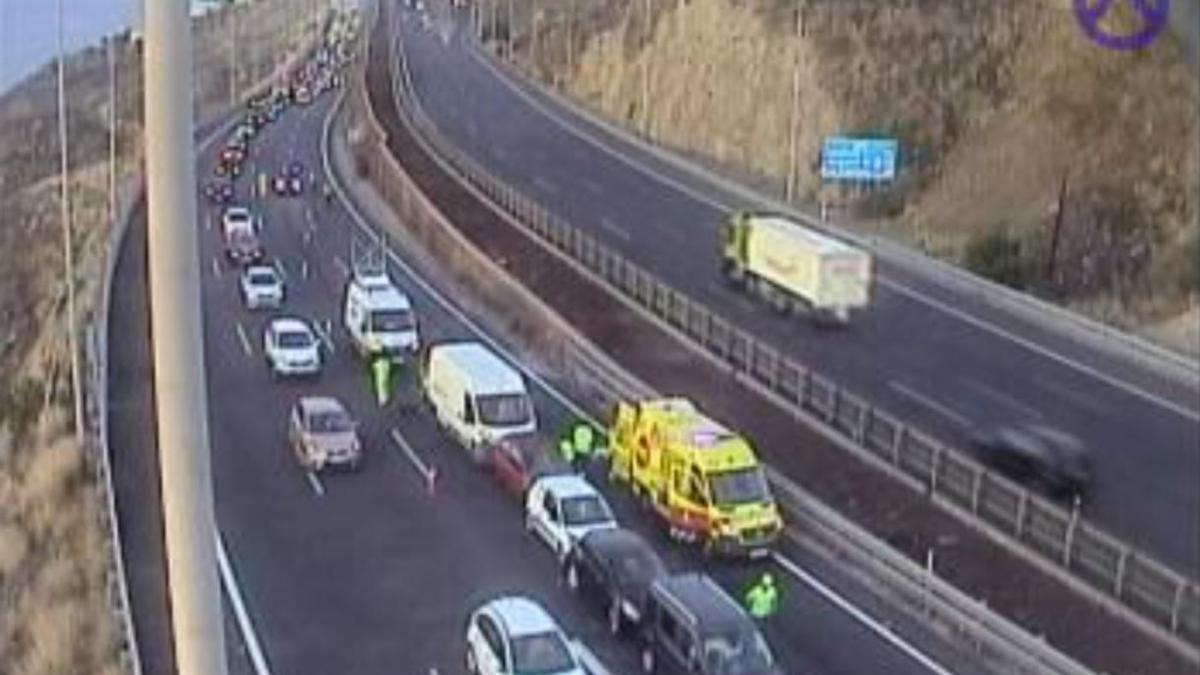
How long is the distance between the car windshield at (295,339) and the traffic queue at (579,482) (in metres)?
0.02

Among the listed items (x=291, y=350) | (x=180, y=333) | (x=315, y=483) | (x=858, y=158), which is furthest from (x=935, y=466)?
(x=180, y=333)

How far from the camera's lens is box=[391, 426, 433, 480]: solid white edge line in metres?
15.0

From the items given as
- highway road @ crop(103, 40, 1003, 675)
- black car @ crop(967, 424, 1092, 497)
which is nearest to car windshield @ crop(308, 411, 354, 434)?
highway road @ crop(103, 40, 1003, 675)

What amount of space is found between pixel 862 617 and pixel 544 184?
55.0 ft

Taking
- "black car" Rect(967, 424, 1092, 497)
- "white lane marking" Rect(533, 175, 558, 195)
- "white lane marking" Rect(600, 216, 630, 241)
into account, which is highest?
"black car" Rect(967, 424, 1092, 497)

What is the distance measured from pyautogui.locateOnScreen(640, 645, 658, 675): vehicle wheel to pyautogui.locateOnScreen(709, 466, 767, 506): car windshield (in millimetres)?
1988

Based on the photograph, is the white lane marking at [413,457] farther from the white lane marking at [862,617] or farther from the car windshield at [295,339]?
the white lane marking at [862,617]

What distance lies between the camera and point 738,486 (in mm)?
12961

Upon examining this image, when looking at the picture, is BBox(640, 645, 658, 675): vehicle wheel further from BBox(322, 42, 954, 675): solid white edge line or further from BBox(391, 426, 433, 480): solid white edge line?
BBox(391, 426, 433, 480): solid white edge line

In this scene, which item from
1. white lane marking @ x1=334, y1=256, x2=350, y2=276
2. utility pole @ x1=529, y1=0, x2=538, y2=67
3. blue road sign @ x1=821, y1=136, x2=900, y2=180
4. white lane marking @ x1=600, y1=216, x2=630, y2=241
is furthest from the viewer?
utility pole @ x1=529, y1=0, x2=538, y2=67

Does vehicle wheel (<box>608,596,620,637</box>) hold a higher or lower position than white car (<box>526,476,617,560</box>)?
lower

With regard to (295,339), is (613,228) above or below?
above

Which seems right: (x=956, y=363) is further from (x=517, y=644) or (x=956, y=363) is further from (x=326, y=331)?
(x=326, y=331)

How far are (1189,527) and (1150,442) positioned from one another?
726 millimetres
